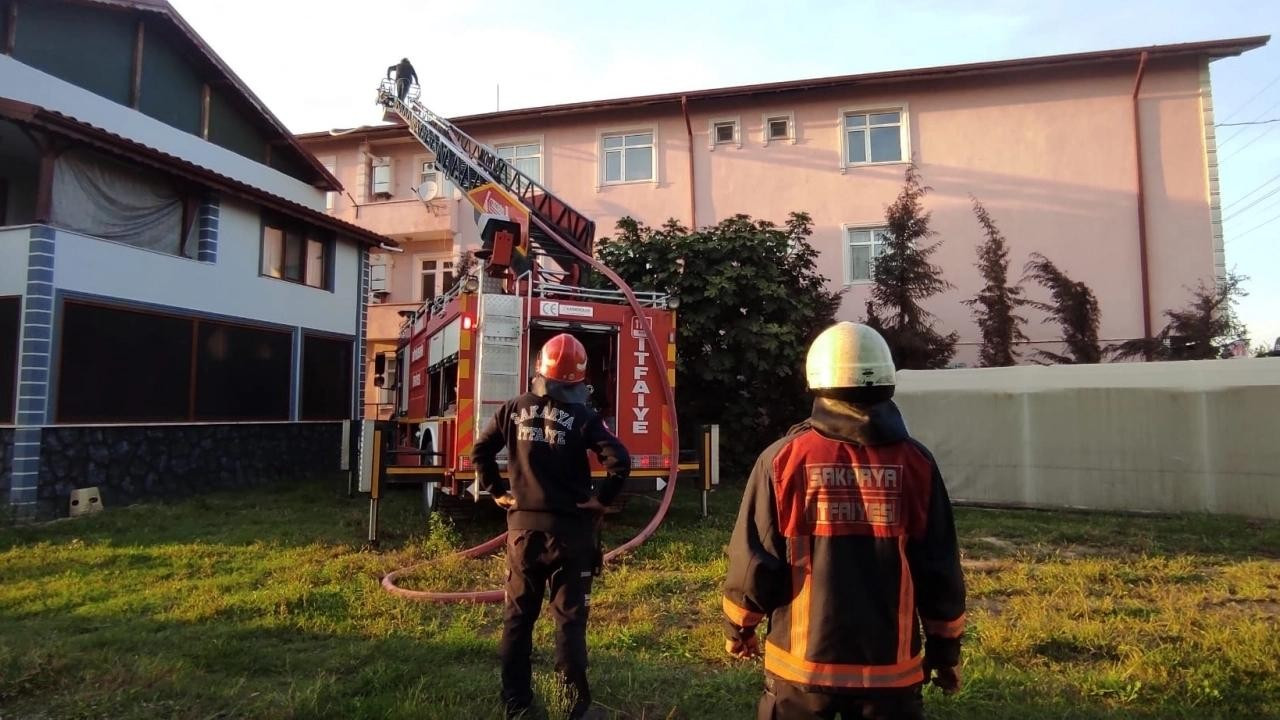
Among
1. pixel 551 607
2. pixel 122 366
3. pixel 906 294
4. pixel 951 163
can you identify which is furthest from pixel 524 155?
pixel 551 607

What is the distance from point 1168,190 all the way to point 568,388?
18.1 m

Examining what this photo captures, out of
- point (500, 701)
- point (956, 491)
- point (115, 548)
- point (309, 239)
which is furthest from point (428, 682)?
point (309, 239)

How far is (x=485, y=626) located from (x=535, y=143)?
56.1 feet

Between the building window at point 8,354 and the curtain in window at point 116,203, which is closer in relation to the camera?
the building window at point 8,354

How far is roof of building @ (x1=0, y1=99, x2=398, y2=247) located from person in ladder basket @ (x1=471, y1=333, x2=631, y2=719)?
9.56 metres

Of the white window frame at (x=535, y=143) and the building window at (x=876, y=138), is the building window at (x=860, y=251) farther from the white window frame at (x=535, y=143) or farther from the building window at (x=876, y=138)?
the white window frame at (x=535, y=143)

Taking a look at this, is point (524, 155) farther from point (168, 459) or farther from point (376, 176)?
point (168, 459)

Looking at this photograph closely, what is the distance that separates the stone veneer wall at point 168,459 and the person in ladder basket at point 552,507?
953cm

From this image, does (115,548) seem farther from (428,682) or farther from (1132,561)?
(1132,561)

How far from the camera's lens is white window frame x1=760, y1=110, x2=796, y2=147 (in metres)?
19.0

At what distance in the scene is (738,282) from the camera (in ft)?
42.8

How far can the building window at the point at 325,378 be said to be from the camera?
603 inches

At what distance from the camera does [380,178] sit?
72.0 feet

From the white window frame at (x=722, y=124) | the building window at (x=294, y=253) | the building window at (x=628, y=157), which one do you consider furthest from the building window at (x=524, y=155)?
the building window at (x=294, y=253)
